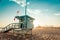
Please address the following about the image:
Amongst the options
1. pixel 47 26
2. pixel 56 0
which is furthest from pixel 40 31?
pixel 56 0

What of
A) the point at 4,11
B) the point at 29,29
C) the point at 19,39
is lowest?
the point at 19,39

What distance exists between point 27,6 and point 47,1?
91 centimetres

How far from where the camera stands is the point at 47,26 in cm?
682

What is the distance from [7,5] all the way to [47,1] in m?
1.86

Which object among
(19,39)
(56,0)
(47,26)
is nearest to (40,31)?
(47,26)

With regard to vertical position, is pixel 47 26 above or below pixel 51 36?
above

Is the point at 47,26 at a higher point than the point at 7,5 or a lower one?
lower

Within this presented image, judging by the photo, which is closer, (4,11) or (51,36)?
(51,36)

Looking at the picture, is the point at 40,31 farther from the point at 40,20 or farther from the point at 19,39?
the point at 19,39

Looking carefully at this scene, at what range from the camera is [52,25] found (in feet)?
22.3

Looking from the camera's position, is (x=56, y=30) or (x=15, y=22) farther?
(x=15, y=22)

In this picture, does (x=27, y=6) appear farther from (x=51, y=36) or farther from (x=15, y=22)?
(x=51, y=36)

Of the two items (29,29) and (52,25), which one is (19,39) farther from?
(52,25)

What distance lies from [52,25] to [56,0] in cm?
111
